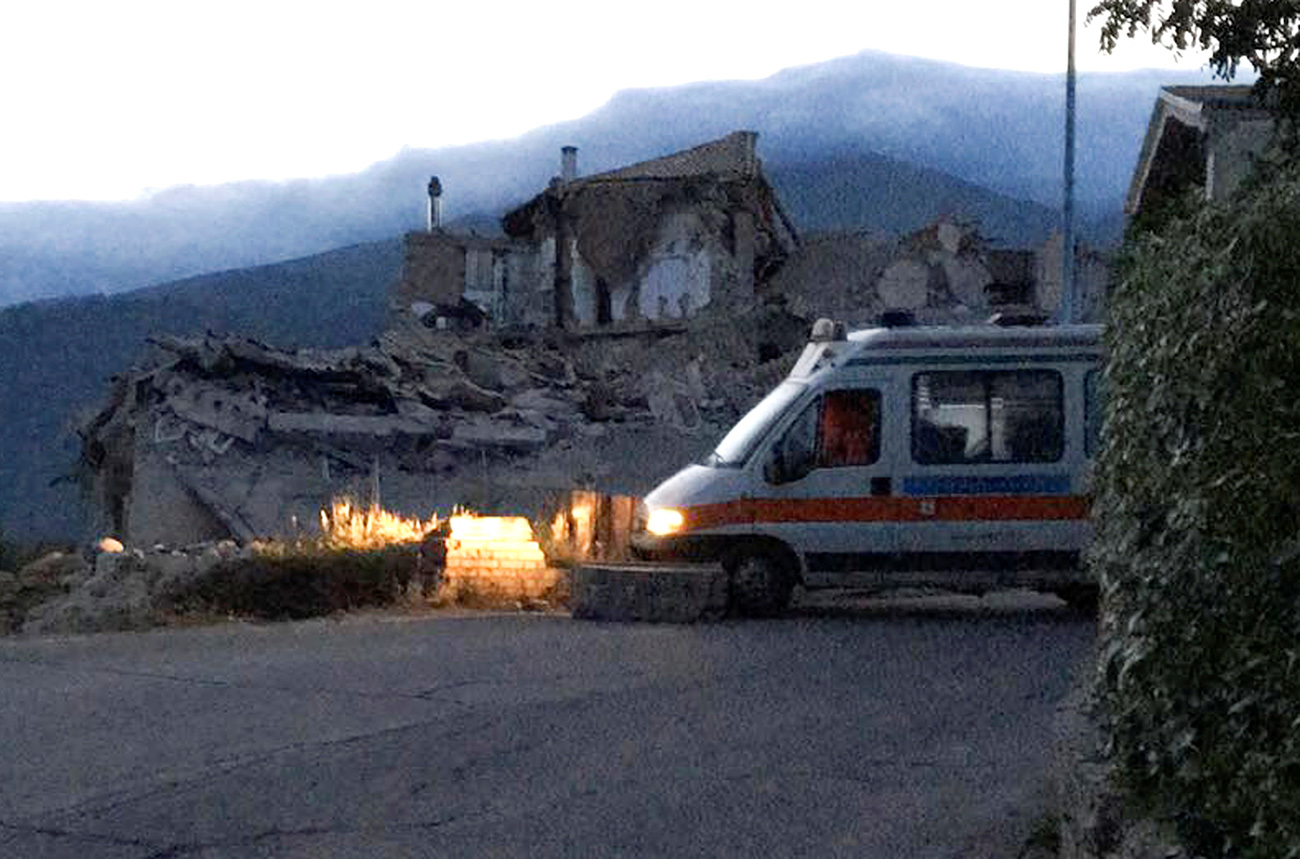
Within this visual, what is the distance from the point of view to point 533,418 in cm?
3497

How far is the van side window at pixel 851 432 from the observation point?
1686cm

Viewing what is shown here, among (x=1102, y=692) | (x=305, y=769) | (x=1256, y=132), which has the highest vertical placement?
(x=1256, y=132)

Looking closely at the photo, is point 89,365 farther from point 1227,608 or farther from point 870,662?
point 1227,608

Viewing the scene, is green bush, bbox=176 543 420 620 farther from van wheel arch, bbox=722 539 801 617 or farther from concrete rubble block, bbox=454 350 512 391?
concrete rubble block, bbox=454 350 512 391

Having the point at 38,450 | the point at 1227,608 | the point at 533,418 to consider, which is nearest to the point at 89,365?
the point at 38,450

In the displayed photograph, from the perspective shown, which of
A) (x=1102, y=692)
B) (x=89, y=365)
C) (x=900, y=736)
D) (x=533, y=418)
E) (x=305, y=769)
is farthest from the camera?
(x=89, y=365)

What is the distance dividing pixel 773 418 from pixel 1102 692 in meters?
10.5

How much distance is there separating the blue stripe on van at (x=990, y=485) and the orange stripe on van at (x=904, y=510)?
4cm

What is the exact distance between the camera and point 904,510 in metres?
16.8

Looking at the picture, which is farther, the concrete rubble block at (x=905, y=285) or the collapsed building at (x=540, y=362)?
the concrete rubble block at (x=905, y=285)

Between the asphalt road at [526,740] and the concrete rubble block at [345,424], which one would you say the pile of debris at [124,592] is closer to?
the asphalt road at [526,740]

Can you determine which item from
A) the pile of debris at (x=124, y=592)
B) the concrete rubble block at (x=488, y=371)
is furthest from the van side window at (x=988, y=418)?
the concrete rubble block at (x=488, y=371)

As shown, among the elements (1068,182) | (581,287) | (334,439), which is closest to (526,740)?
(1068,182)

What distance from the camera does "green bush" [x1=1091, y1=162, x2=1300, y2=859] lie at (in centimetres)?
511
